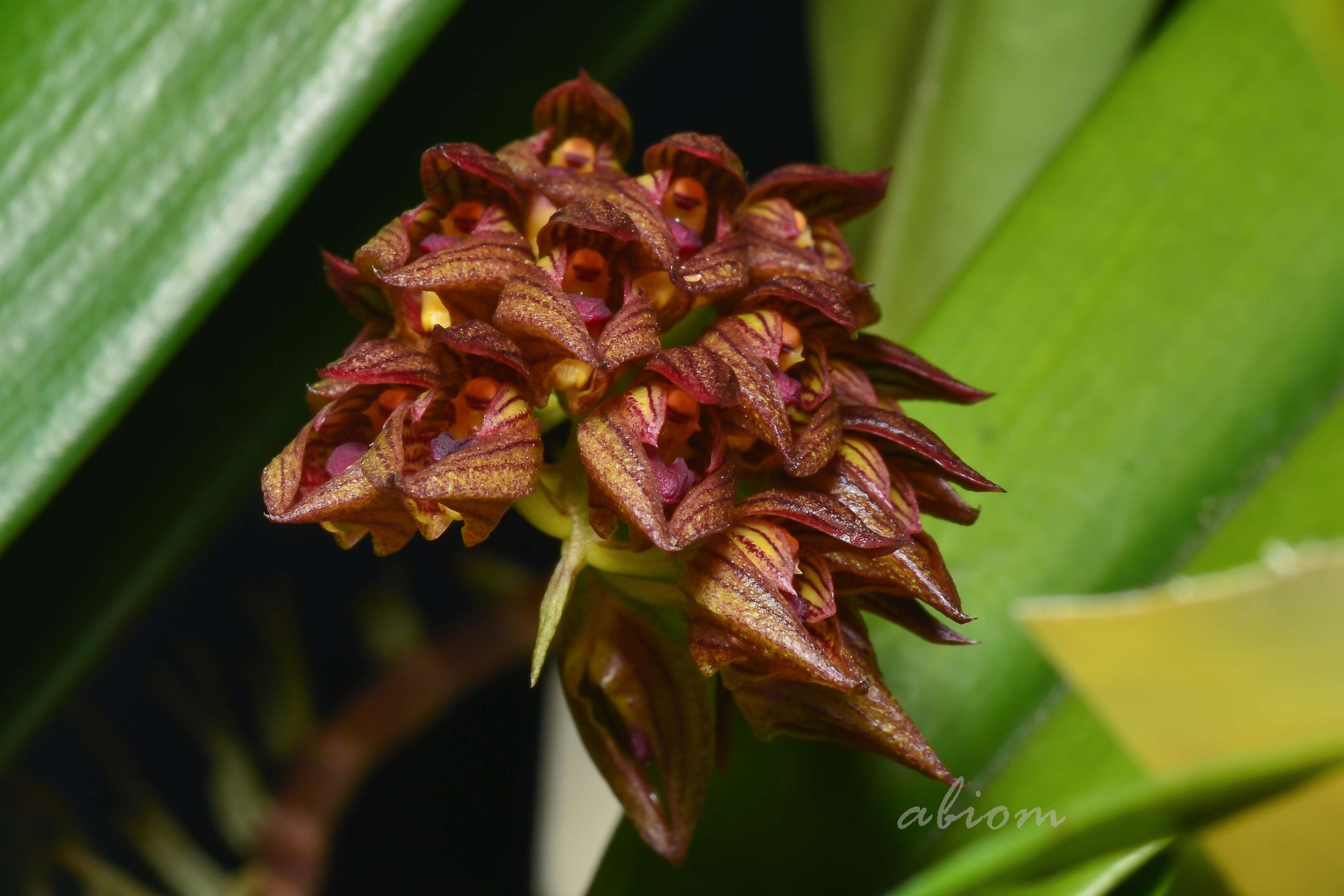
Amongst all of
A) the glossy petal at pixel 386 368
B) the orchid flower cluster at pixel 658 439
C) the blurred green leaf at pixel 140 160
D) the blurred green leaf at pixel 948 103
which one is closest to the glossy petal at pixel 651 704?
the orchid flower cluster at pixel 658 439

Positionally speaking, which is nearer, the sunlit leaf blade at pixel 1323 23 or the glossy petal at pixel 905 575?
the sunlit leaf blade at pixel 1323 23

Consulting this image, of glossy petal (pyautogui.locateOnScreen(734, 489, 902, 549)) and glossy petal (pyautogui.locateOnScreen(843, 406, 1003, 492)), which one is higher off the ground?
glossy petal (pyautogui.locateOnScreen(843, 406, 1003, 492))

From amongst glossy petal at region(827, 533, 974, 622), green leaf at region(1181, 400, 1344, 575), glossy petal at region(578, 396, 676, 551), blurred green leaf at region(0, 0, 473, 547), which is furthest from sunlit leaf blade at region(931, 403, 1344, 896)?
blurred green leaf at region(0, 0, 473, 547)

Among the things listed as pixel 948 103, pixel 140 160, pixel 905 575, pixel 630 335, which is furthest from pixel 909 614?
pixel 948 103

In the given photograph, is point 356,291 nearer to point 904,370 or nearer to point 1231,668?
point 904,370

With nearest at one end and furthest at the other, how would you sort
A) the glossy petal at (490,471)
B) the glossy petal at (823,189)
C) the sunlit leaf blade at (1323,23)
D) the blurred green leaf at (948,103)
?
1. the sunlit leaf blade at (1323,23)
2. the glossy petal at (490,471)
3. the glossy petal at (823,189)
4. the blurred green leaf at (948,103)

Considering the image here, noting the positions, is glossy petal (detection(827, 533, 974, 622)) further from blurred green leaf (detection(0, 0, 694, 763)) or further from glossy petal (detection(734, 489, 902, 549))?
blurred green leaf (detection(0, 0, 694, 763))

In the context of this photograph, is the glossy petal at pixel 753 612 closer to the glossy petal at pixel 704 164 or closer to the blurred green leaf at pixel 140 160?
the glossy petal at pixel 704 164
